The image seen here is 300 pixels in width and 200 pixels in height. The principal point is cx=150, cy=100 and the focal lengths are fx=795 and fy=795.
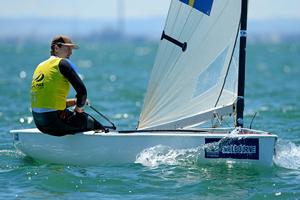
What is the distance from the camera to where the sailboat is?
8.18m

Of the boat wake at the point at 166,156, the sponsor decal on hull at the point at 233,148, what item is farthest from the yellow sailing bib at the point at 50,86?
the sponsor decal on hull at the point at 233,148

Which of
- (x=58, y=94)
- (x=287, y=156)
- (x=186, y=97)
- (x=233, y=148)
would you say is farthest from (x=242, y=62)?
(x=58, y=94)

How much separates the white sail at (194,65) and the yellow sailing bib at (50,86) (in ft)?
3.47

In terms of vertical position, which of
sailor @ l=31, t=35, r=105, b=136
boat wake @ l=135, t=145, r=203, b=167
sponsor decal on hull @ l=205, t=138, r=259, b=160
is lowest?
boat wake @ l=135, t=145, r=203, b=167

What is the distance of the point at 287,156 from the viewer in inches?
338

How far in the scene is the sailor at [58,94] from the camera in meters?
8.00

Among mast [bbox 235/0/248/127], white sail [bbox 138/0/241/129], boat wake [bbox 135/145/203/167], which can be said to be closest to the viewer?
boat wake [bbox 135/145/203/167]

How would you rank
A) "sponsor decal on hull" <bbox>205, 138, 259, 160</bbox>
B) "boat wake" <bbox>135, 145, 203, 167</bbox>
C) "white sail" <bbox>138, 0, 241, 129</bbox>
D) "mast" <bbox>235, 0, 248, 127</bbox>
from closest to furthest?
"sponsor decal on hull" <bbox>205, 138, 259, 160</bbox>, "boat wake" <bbox>135, 145, 203, 167</bbox>, "mast" <bbox>235, 0, 248, 127</bbox>, "white sail" <bbox>138, 0, 241, 129</bbox>

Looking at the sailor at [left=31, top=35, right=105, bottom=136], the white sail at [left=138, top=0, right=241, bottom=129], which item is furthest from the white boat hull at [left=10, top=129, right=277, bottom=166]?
the white sail at [left=138, top=0, right=241, bottom=129]

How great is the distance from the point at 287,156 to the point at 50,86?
266cm

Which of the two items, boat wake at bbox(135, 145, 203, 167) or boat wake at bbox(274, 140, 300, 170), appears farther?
boat wake at bbox(274, 140, 300, 170)

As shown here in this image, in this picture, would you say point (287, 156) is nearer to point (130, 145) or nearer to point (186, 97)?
point (186, 97)

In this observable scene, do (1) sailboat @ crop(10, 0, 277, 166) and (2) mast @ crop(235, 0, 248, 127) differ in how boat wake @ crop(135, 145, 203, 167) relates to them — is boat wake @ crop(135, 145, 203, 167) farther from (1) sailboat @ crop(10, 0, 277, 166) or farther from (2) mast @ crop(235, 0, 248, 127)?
(2) mast @ crop(235, 0, 248, 127)

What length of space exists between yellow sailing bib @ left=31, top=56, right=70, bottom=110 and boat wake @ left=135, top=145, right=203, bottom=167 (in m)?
0.98
